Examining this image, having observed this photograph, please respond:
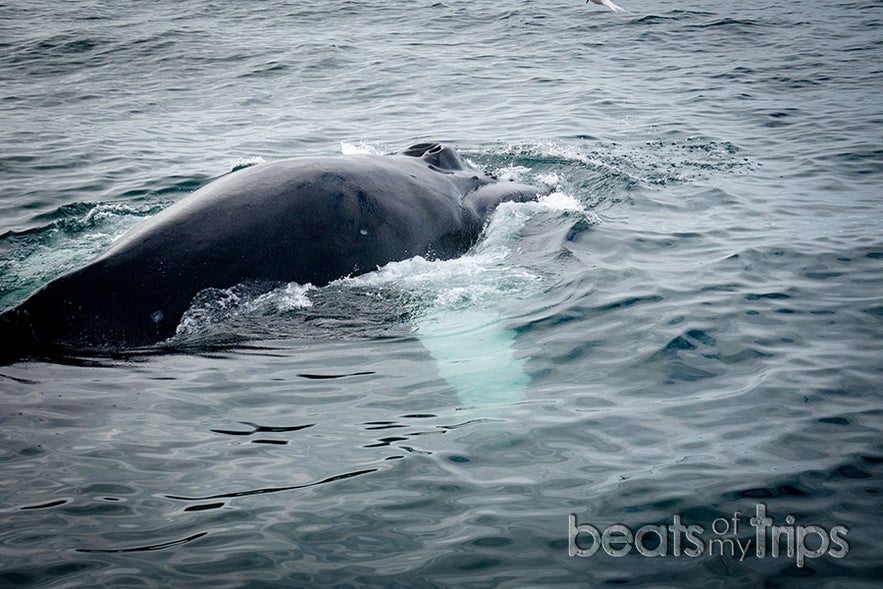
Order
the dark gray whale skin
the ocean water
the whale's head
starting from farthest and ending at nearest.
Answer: the whale's head
the dark gray whale skin
the ocean water

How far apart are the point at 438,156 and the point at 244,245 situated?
11.6 ft

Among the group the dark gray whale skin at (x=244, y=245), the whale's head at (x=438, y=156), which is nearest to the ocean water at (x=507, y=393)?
the dark gray whale skin at (x=244, y=245)

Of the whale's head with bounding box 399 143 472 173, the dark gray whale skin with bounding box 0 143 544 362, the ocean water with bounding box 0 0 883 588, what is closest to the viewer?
the ocean water with bounding box 0 0 883 588

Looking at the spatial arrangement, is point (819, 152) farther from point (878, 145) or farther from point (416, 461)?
point (416, 461)

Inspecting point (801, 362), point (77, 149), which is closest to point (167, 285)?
point (801, 362)

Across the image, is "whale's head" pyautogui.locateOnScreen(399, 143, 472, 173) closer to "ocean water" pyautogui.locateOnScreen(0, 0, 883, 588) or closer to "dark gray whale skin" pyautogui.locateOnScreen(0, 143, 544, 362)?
"dark gray whale skin" pyautogui.locateOnScreen(0, 143, 544, 362)

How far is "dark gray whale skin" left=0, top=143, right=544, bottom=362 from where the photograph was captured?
609 centimetres

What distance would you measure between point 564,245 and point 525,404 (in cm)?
374

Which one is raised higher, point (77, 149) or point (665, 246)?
point (77, 149)

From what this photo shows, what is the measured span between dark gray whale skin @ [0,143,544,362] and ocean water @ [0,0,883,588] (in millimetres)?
208

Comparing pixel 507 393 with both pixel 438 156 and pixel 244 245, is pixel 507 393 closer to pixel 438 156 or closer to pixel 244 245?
pixel 244 245

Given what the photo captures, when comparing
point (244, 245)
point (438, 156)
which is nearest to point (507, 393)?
point (244, 245)

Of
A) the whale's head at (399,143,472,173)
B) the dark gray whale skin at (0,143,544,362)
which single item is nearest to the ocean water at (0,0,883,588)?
the dark gray whale skin at (0,143,544,362)

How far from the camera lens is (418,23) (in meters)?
31.2
